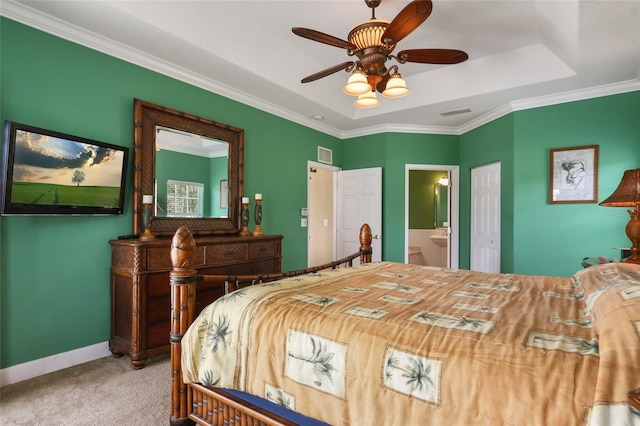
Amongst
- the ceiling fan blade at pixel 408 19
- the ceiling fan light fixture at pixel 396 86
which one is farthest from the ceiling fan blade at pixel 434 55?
the ceiling fan blade at pixel 408 19

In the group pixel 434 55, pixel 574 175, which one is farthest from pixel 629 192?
pixel 434 55

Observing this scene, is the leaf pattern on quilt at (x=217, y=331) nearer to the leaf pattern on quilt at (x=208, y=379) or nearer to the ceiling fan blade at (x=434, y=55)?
the leaf pattern on quilt at (x=208, y=379)

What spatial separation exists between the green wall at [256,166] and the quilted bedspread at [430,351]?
1.75 meters

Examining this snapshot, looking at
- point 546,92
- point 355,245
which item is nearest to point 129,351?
point 355,245

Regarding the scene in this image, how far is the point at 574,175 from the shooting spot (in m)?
3.76

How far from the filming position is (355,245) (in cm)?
543

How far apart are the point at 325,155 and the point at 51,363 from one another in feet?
13.6

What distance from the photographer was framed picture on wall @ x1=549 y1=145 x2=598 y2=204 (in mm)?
3680

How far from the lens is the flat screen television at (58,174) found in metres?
2.16

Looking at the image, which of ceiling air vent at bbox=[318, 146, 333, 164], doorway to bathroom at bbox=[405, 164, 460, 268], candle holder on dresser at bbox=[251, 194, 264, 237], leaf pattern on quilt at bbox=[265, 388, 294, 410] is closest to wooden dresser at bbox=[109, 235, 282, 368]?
candle holder on dresser at bbox=[251, 194, 264, 237]

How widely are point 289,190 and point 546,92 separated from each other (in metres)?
3.36

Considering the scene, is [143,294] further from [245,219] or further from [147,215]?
[245,219]

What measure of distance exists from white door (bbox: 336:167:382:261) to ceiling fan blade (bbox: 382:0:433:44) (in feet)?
10.6

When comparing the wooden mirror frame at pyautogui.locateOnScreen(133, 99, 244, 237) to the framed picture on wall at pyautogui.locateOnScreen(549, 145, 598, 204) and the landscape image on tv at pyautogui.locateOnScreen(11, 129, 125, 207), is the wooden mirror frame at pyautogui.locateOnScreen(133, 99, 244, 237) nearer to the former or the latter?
the landscape image on tv at pyautogui.locateOnScreen(11, 129, 125, 207)
